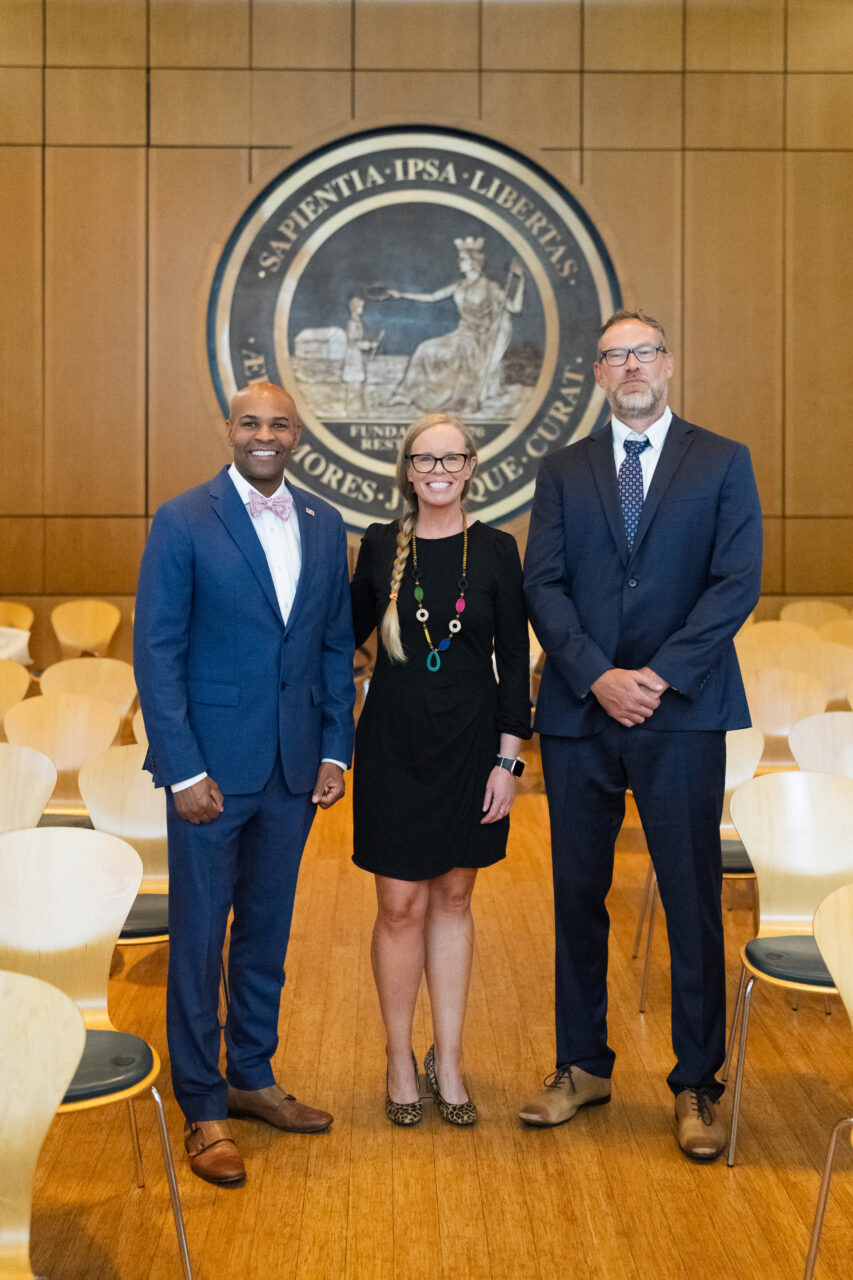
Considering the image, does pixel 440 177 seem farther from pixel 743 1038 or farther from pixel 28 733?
pixel 743 1038

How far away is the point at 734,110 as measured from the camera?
7977mm

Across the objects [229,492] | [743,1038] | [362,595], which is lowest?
[743,1038]

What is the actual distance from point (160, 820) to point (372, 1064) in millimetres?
935

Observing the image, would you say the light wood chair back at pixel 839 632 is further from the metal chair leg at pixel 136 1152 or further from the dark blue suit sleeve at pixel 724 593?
the metal chair leg at pixel 136 1152

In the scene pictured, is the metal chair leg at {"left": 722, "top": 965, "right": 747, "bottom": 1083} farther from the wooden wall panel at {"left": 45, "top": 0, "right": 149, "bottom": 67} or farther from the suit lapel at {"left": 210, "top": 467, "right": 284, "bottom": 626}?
the wooden wall panel at {"left": 45, "top": 0, "right": 149, "bottom": 67}

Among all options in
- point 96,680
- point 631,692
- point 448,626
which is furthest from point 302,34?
point 631,692

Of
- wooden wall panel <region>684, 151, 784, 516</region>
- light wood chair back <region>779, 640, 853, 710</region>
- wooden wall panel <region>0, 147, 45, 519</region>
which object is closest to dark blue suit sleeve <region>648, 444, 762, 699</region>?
light wood chair back <region>779, 640, 853, 710</region>

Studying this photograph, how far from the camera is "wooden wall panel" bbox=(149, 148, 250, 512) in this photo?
311 inches

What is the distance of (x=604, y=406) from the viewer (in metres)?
8.05

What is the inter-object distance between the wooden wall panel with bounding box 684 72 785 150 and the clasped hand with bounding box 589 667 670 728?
20.0 feet

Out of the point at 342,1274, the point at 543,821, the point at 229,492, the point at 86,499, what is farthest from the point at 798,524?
the point at 342,1274

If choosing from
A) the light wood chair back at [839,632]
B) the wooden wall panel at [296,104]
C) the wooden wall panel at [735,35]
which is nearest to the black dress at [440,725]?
the light wood chair back at [839,632]

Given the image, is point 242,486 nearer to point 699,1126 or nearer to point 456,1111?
point 456,1111

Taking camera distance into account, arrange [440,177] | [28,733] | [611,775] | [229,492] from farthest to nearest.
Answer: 1. [440,177]
2. [28,733]
3. [611,775]
4. [229,492]
